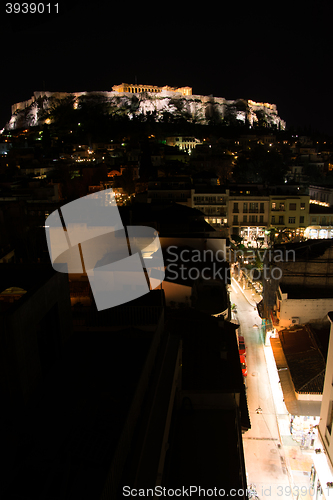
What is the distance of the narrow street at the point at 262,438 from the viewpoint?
6.54 m

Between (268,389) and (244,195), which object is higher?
(244,195)

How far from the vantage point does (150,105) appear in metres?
74.6

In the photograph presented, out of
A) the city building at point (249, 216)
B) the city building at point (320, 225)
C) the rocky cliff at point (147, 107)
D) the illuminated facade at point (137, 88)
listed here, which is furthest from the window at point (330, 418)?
the illuminated facade at point (137, 88)

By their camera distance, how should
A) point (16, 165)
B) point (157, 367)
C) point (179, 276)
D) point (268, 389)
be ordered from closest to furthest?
point (157, 367)
point (268, 389)
point (179, 276)
point (16, 165)

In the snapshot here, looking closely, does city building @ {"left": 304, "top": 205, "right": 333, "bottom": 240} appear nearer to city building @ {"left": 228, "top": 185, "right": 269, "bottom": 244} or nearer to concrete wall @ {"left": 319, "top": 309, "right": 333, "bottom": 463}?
city building @ {"left": 228, "top": 185, "right": 269, "bottom": 244}

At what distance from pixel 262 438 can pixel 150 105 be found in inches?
3004

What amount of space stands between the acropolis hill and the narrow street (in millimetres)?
64194

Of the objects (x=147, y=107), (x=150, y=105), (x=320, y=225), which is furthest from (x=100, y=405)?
(x=150, y=105)

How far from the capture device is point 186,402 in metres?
4.89

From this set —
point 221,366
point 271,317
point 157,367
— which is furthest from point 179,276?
point 157,367

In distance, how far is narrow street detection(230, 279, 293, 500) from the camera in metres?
6.54

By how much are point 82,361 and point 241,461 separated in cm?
229

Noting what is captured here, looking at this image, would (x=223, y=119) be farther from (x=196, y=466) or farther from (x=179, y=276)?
(x=196, y=466)

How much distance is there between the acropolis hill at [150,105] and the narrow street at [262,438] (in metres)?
64.2
